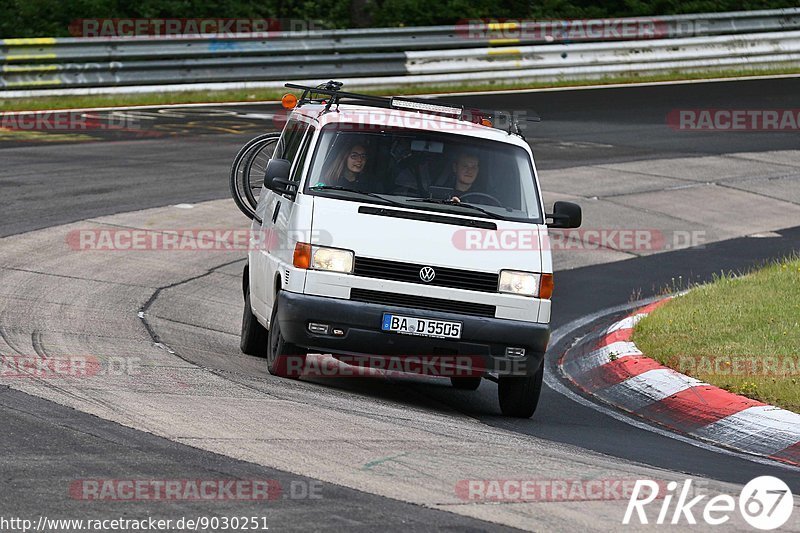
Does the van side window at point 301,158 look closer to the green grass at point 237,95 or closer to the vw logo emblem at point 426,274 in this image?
the vw logo emblem at point 426,274

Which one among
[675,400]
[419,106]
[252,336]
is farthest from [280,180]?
[675,400]

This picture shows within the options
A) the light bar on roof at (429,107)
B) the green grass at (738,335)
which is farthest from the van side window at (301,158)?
the green grass at (738,335)

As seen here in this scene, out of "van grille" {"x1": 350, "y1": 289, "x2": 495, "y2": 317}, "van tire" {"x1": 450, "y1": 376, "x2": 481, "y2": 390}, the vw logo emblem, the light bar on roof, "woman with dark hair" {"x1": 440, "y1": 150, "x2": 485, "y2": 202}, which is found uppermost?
the light bar on roof

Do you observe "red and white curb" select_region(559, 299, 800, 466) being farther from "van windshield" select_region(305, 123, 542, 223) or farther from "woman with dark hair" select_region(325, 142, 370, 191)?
"woman with dark hair" select_region(325, 142, 370, 191)

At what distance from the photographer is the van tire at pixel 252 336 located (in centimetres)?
1073

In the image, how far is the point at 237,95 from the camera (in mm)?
25281

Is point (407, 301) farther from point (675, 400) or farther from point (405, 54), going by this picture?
point (405, 54)

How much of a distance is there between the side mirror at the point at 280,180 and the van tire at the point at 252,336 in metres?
1.40

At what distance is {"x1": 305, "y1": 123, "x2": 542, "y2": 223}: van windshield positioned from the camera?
31.2 feet

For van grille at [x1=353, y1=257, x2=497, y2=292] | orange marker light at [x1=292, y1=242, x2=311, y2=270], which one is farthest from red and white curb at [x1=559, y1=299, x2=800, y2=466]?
orange marker light at [x1=292, y1=242, x2=311, y2=270]

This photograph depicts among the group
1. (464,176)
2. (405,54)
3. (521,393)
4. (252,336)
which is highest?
(405,54)

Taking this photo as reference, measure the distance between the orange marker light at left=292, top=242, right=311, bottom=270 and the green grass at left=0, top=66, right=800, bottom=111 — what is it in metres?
15.0

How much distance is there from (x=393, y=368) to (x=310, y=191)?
1.38 metres

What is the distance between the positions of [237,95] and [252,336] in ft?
49.4
